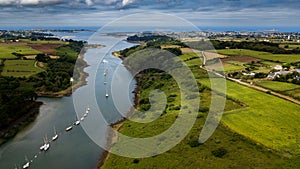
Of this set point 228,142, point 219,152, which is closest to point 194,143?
point 219,152

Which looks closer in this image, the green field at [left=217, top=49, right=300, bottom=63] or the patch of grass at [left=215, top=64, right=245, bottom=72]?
the patch of grass at [left=215, top=64, right=245, bottom=72]

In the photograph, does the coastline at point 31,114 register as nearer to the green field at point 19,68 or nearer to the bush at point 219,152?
the green field at point 19,68

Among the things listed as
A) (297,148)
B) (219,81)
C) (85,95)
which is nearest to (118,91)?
(85,95)

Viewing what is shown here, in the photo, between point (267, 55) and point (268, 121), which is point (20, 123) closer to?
point (268, 121)

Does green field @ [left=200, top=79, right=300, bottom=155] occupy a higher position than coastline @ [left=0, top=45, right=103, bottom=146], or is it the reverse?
green field @ [left=200, top=79, right=300, bottom=155]

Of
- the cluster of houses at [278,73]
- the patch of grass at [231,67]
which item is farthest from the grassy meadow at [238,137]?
the patch of grass at [231,67]

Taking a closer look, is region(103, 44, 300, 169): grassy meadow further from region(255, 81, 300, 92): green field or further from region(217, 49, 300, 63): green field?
region(217, 49, 300, 63): green field

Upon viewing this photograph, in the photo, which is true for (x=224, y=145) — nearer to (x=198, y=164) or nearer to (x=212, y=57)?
(x=198, y=164)

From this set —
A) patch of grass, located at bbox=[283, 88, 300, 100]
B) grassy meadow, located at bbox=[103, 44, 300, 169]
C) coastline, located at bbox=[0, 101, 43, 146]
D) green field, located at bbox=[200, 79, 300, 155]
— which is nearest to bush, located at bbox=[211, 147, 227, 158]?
grassy meadow, located at bbox=[103, 44, 300, 169]
